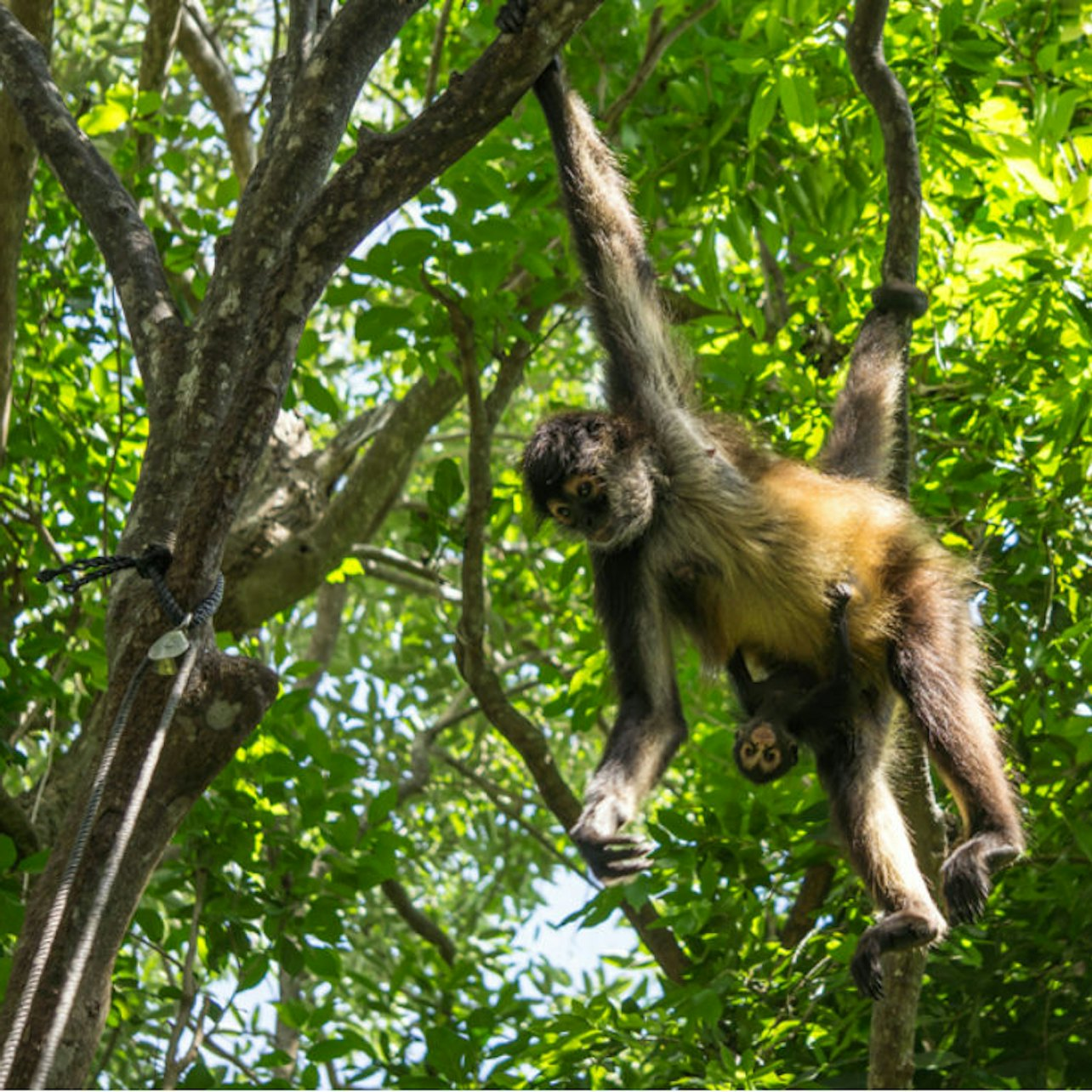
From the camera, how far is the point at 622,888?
222 inches

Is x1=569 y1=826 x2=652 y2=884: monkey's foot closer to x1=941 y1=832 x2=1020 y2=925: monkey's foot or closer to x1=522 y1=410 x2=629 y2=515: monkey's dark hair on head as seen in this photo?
x1=941 y1=832 x2=1020 y2=925: monkey's foot

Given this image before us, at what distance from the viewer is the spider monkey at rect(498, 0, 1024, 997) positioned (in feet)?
16.7

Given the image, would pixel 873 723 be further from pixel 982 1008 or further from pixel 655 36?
pixel 655 36

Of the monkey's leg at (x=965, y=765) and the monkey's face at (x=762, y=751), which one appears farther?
the monkey's face at (x=762, y=751)

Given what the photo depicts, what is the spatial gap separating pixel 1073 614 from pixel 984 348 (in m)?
1.15

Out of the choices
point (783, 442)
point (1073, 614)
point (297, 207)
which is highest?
point (783, 442)

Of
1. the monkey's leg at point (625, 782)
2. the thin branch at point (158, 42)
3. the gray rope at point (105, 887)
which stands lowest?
the gray rope at point (105, 887)

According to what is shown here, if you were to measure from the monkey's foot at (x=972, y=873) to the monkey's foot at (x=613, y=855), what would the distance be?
89 centimetres

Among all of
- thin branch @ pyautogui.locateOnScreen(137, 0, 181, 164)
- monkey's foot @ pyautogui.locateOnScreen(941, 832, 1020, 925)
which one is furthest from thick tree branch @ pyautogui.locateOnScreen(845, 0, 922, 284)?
thin branch @ pyautogui.locateOnScreen(137, 0, 181, 164)

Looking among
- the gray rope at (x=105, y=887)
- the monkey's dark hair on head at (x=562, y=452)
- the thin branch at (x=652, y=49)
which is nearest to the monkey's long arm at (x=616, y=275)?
the monkey's dark hair on head at (x=562, y=452)

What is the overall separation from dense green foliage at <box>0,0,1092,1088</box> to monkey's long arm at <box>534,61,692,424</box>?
565mm

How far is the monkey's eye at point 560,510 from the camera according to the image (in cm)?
518

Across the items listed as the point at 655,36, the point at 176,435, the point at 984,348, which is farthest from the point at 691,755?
the point at 176,435

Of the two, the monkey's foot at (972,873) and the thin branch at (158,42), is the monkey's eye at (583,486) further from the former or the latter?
the thin branch at (158,42)
